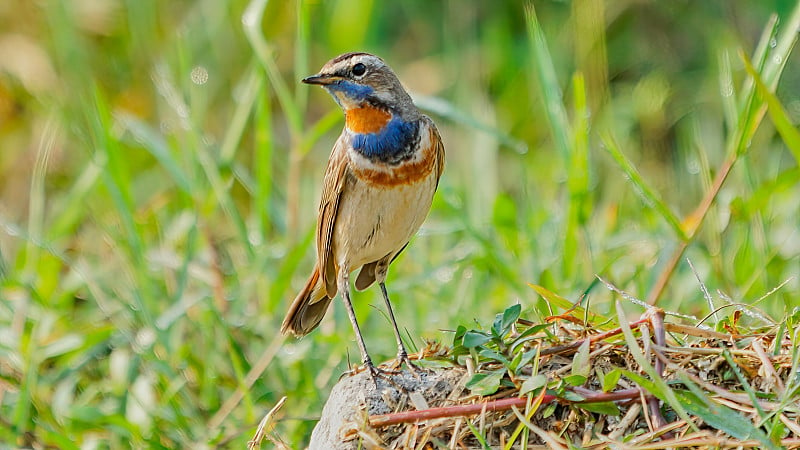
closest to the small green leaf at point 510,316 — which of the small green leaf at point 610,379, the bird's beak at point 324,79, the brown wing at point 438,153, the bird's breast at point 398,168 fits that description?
the small green leaf at point 610,379

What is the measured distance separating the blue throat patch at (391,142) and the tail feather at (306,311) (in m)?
0.59

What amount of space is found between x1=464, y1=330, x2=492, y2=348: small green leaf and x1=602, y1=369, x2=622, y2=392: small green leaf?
34cm

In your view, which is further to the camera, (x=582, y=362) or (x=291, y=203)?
(x=291, y=203)

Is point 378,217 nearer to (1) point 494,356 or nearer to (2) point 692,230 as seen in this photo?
(1) point 494,356

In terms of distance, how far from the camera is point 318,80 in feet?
13.4

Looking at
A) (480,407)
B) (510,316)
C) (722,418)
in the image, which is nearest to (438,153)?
(510,316)

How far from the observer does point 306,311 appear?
445 centimetres

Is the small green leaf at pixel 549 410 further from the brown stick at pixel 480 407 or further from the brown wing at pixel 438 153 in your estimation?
the brown wing at pixel 438 153

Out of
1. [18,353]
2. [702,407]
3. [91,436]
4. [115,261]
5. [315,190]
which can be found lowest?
[702,407]

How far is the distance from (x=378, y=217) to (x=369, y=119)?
1.15ft

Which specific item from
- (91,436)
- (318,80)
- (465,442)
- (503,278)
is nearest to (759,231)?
(503,278)

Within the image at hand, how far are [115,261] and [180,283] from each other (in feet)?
2.75

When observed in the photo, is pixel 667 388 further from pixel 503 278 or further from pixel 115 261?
pixel 115 261

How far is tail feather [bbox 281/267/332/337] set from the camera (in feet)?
14.4
